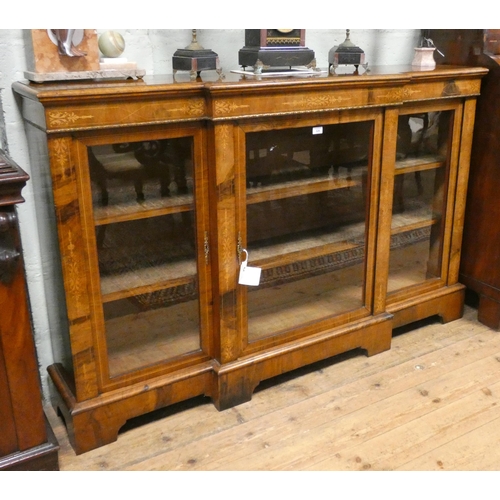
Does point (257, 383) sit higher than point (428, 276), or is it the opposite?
point (428, 276)

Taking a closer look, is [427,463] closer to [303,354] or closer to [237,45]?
[303,354]

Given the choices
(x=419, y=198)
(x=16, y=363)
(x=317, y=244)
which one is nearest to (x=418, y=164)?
(x=419, y=198)

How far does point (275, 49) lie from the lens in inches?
75.8

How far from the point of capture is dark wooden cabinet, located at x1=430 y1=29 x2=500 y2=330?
228cm

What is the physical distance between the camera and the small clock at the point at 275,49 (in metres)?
1.91

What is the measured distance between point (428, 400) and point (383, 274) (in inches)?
19.6

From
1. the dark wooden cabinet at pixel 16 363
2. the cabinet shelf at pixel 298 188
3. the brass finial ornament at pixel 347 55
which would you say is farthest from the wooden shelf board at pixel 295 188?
the dark wooden cabinet at pixel 16 363

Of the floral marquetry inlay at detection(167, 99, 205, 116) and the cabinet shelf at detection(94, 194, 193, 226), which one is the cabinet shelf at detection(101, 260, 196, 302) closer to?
the cabinet shelf at detection(94, 194, 193, 226)

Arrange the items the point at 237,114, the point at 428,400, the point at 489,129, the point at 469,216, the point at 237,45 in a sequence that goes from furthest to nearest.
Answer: the point at 469,216, the point at 489,129, the point at 237,45, the point at 428,400, the point at 237,114

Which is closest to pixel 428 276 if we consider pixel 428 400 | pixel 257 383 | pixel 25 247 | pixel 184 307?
pixel 428 400

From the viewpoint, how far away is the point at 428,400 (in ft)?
6.72

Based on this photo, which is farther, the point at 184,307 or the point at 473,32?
the point at 473,32

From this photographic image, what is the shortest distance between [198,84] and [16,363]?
3.01 ft

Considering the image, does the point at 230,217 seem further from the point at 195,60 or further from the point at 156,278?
the point at 195,60
